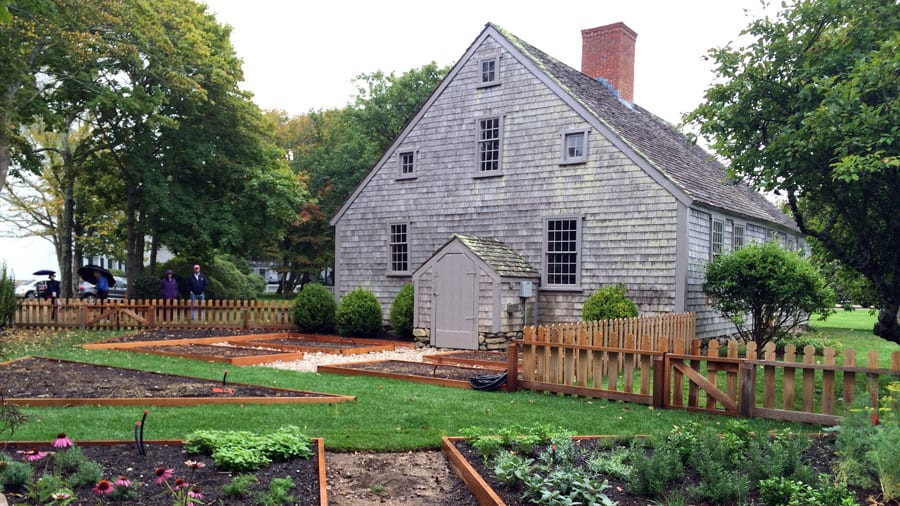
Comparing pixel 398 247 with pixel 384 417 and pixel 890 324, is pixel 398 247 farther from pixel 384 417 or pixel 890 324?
pixel 890 324

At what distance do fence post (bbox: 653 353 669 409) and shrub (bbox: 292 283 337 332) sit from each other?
45.0 feet

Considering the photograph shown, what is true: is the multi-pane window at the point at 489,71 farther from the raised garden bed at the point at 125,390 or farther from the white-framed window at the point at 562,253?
the raised garden bed at the point at 125,390

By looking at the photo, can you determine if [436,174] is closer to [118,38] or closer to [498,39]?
[498,39]

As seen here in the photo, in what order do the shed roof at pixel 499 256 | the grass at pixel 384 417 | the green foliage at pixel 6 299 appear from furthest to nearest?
the green foliage at pixel 6 299
the shed roof at pixel 499 256
the grass at pixel 384 417

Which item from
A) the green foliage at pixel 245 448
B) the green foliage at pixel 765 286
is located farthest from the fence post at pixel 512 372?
the green foliage at pixel 765 286

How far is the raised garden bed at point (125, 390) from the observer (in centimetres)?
877

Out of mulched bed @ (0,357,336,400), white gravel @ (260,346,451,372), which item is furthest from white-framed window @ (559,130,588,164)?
mulched bed @ (0,357,336,400)

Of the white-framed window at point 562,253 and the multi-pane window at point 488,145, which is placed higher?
the multi-pane window at point 488,145

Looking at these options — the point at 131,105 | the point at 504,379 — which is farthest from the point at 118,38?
the point at 504,379

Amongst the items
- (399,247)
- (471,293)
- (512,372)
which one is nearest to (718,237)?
(471,293)

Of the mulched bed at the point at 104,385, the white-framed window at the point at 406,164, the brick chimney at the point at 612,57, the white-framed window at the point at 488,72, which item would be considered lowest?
the mulched bed at the point at 104,385

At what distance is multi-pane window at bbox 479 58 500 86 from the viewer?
19609 millimetres

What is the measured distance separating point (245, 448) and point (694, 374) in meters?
5.77

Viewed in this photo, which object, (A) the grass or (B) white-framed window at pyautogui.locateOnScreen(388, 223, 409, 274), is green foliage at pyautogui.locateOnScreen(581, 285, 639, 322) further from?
(B) white-framed window at pyautogui.locateOnScreen(388, 223, 409, 274)
